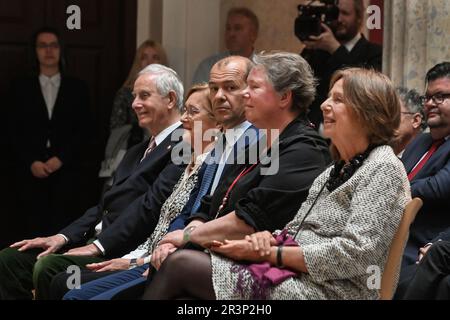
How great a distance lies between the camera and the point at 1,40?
25.9 ft

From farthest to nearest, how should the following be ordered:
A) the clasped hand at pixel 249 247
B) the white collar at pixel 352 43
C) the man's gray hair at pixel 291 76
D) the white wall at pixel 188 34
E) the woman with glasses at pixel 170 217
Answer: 1. the white wall at pixel 188 34
2. the white collar at pixel 352 43
3. the woman with glasses at pixel 170 217
4. the man's gray hair at pixel 291 76
5. the clasped hand at pixel 249 247

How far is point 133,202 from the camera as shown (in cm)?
514

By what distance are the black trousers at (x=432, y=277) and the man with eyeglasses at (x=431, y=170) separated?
0.41 ft

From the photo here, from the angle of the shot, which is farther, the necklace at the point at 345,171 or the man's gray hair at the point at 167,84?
the man's gray hair at the point at 167,84

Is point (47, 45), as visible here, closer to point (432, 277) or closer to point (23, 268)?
point (23, 268)

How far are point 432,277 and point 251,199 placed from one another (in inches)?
30.7

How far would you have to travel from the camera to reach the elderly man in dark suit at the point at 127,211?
198 inches

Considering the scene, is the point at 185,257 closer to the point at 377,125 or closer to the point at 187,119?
the point at 377,125

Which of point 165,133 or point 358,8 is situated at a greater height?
point 358,8

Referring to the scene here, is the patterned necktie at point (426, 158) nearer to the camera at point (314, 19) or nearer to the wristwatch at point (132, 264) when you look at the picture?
the wristwatch at point (132, 264)

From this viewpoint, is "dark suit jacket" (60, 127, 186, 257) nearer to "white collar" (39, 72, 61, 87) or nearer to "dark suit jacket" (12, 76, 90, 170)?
"dark suit jacket" (12, 76, 90, 170)

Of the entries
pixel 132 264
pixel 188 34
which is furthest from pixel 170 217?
pixel 188 34

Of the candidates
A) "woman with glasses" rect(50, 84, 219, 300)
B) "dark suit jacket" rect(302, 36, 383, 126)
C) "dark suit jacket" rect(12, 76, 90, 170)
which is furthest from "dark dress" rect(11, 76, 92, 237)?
"woman with glasses" rect(50, 84, 219, 300)

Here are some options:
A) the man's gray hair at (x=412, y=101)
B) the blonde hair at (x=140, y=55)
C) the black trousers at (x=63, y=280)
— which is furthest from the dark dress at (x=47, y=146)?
the man's gray hair at (x=412, y=101)
